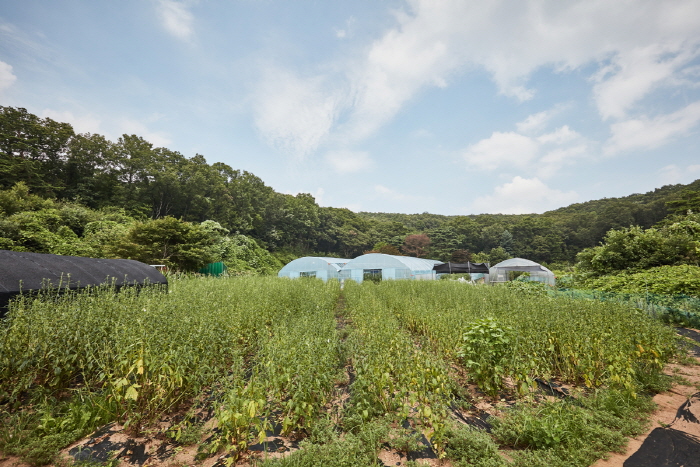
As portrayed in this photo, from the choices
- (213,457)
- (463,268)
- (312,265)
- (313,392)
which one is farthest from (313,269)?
(213,457)

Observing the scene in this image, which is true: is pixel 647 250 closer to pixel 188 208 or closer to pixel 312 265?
pixel 312 265

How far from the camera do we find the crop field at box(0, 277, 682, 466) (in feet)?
7.80

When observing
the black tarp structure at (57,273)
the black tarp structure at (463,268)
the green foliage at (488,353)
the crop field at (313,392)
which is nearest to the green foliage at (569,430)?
the crop field at (313,392)

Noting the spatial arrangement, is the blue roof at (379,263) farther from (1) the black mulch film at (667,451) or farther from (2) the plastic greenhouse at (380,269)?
(1) the black mulch film at (667,451)

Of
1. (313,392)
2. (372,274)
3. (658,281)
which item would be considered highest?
(372,274)

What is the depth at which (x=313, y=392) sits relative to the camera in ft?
9.85

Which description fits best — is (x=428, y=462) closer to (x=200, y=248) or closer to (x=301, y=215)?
(x=200, y=248)

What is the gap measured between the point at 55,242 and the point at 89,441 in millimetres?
16572

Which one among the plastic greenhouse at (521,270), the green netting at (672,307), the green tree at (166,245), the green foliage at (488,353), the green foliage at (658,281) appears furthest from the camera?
the plastic greenhouse at (521,270)

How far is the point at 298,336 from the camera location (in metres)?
3.88

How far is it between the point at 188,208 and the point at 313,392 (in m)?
28.7

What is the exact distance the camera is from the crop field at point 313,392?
93.6 inches

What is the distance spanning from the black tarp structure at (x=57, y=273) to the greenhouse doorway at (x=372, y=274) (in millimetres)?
13071

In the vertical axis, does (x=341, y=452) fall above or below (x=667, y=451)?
above
